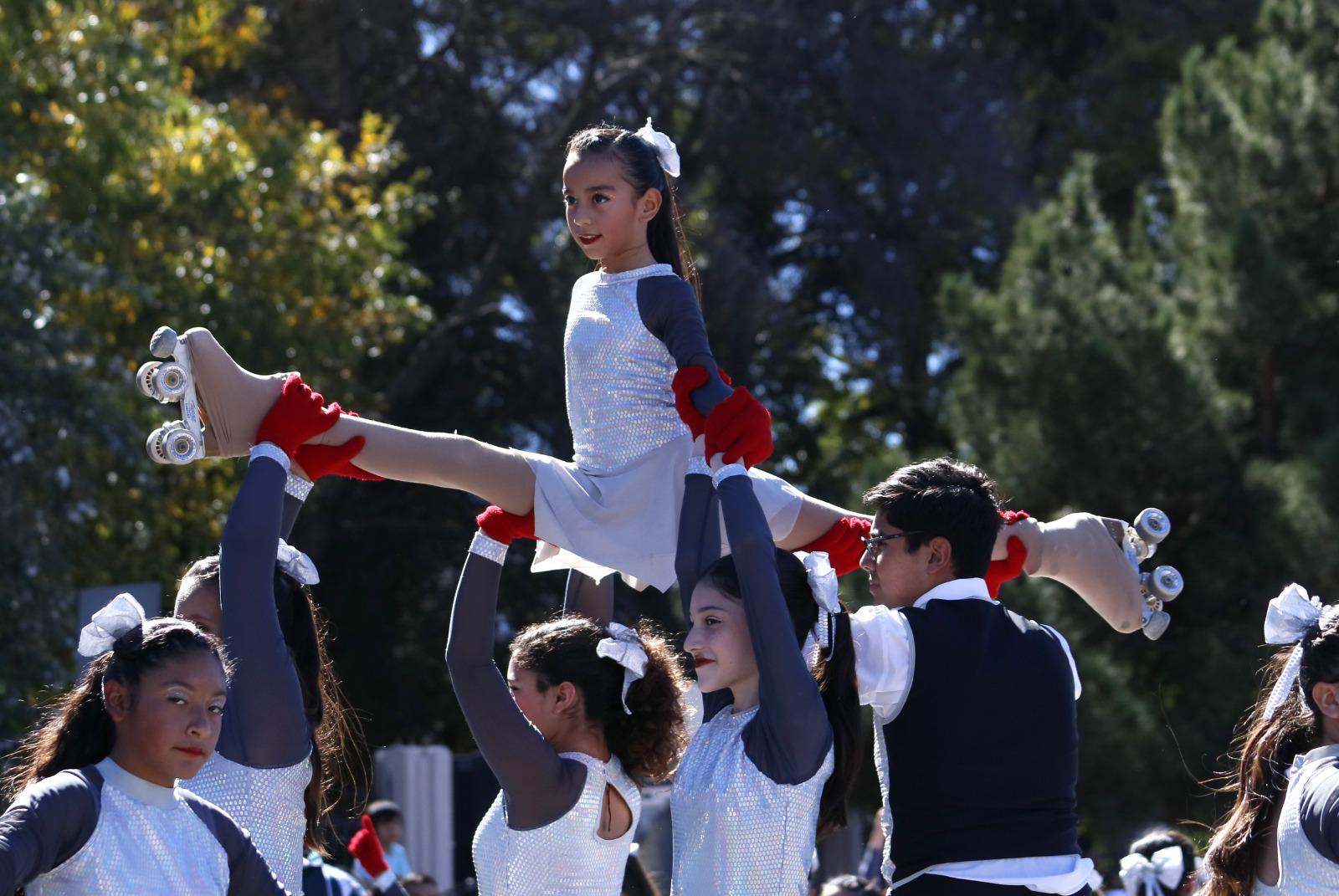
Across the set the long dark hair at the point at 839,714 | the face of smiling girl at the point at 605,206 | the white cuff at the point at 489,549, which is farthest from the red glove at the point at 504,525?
the long dark hair at the point at 839,714

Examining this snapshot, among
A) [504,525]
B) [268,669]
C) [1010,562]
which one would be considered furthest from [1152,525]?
[268,669]

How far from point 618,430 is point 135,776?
1410 millimetres

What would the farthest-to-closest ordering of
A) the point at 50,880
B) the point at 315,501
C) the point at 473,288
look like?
the point at 473,288 → the point at 315,501 → the point at 50,880

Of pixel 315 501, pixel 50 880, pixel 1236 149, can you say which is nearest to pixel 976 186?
pixel 1236 149

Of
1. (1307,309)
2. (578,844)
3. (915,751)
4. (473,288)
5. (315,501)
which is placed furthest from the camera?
(473,288)

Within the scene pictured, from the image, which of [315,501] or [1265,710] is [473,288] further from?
[1265,710]

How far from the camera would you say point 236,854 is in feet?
8.95

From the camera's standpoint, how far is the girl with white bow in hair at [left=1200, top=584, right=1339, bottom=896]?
299 cm

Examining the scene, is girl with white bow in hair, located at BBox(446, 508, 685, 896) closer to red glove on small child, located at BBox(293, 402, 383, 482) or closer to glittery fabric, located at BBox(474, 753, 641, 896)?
glittery fabric, located at BBox(474, 753, 641, 896)

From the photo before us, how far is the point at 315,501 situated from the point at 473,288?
2.42 m

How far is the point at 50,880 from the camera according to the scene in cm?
256

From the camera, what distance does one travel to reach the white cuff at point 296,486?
349cm

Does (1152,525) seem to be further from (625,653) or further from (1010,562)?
(625,653)

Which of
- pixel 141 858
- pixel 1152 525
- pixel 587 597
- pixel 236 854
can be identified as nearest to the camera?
pixel 141 858
